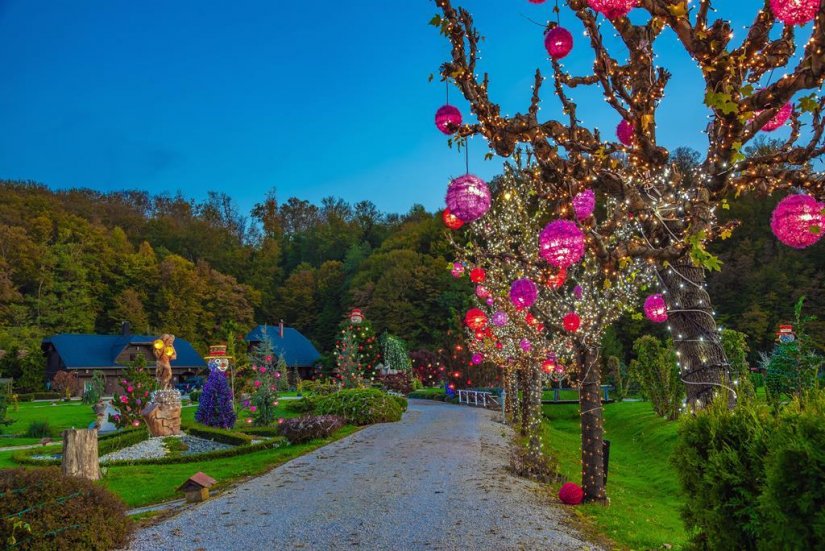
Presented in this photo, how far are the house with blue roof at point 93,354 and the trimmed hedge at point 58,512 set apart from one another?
4042 cm

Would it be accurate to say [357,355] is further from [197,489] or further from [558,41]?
[558,41]

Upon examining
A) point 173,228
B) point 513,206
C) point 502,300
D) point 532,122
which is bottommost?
point 502,300

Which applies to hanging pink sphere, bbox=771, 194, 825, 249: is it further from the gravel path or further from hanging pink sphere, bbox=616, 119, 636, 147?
the gravel path

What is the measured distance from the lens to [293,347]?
2144 inches

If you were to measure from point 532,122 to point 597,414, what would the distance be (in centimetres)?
573

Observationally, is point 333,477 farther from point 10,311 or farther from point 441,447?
point 10,311

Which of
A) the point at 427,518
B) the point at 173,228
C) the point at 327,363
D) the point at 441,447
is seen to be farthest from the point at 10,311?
the point at 427,518

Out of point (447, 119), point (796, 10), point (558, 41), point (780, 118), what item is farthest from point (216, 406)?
point (796, 10)

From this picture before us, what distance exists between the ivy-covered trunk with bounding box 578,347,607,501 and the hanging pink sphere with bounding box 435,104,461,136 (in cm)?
527

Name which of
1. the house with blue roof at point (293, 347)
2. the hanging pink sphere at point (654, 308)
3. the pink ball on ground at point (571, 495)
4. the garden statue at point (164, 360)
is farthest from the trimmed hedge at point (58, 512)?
the house with blue roof at point (293, 347)

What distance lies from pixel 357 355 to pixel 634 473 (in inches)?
926

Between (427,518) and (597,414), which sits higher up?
(597,414)

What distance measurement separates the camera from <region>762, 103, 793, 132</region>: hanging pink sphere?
6.30 m

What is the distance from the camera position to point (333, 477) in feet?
36.1
